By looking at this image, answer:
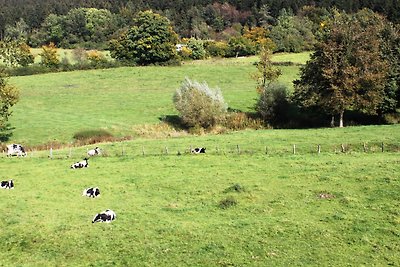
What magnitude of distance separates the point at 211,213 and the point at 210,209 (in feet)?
2.15

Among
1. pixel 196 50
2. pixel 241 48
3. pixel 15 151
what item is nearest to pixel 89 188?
pixel 15 151

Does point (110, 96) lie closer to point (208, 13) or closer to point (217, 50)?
point (217, 50)

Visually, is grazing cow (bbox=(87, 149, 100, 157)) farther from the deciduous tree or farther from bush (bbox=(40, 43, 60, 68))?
bush (bbox=(40, 43, 60, 68))

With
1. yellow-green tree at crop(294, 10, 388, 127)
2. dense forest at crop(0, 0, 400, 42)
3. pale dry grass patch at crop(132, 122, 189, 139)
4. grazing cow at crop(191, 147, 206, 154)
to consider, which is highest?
dense forest at crop(0, 0, 400, 42)

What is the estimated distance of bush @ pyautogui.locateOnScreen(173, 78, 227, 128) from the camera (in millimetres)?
60188

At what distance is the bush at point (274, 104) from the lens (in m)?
63.5

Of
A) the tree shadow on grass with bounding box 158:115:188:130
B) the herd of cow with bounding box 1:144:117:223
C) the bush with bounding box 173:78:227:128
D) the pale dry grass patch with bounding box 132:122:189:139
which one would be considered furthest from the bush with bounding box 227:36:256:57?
the herd of cow with bounding box 1:144:117:223

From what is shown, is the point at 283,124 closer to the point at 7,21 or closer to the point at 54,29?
the point at 54,29

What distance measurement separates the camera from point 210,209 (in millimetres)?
27875

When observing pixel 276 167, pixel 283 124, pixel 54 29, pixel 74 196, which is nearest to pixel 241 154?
pixel 276 167

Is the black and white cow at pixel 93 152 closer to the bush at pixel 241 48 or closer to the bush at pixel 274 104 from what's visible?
the bush at pixel 274 104

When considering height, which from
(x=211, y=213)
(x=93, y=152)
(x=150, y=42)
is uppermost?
(x=150, y=42)

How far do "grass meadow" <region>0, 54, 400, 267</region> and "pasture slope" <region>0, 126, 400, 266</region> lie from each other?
81 millimetres

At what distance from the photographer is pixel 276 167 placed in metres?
35.6
